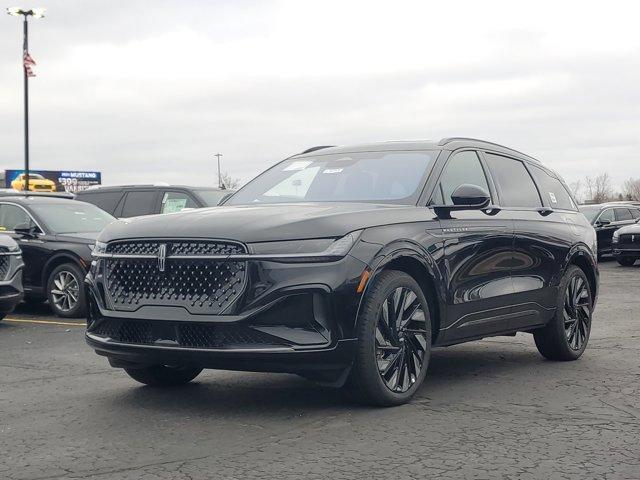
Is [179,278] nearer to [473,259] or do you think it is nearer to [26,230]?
[473,259]

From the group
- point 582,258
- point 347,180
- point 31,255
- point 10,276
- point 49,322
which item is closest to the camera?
point 347,180

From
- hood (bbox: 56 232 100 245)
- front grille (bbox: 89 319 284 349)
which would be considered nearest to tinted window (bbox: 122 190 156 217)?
hood (bbox: 56 232 100 245)

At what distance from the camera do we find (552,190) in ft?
28.4

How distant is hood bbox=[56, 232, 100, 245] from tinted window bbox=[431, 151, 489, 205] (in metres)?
6.69

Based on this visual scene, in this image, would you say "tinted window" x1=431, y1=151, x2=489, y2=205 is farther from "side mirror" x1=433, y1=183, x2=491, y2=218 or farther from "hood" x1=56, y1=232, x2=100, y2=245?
"hood" x1=56, y1=232, x2=100, y2=245

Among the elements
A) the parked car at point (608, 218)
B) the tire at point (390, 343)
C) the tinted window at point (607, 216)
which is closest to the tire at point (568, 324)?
the tire at point (390, 343)

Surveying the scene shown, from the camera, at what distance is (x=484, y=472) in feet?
14.8

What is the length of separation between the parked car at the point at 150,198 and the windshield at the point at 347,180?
7.73 m

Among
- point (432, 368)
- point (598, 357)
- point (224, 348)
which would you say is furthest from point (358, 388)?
point (598, 357)

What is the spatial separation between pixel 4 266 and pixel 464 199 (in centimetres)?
660

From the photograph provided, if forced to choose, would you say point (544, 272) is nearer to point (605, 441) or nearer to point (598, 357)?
point (598, 357)

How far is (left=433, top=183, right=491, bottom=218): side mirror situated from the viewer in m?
6.62

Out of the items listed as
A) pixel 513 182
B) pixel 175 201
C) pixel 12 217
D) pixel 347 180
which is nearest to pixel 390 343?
pixel 347 180

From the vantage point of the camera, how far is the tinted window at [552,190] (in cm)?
847
